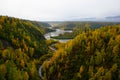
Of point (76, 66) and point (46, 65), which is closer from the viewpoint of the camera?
point (76, 66)

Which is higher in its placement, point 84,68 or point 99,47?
point 99,47

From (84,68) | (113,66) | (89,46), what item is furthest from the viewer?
(89,46)

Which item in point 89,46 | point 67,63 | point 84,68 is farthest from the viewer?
point 89,46

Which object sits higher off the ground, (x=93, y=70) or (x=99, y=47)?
(x=99, y=47)

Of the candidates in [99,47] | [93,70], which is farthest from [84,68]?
[99,47]

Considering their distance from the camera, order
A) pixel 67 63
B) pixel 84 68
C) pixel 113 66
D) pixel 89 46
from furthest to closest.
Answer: pixel 89 46
pixel 67 63
pixel 84 68
pixel 113 66

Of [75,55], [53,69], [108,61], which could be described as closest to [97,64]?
[108,61]

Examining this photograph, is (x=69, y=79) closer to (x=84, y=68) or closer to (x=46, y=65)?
(x=84, y=68)

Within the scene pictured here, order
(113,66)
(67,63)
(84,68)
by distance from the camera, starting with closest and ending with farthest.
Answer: (113,66) < (84,68) < (67,63)

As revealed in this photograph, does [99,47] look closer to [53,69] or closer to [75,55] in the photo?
[75,55]
